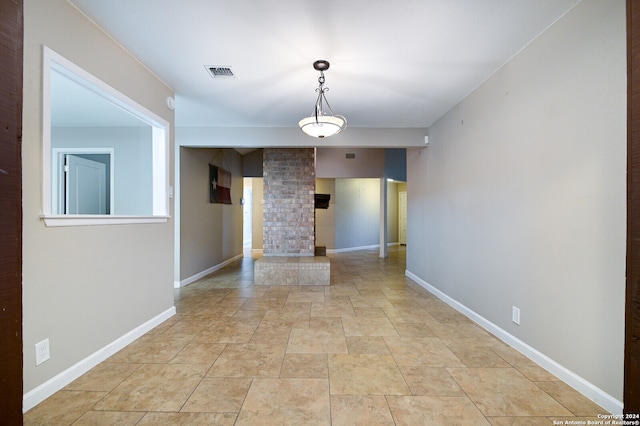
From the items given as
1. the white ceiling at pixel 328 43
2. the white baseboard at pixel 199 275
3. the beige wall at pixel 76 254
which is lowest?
the white baseboard at pixel 199 275

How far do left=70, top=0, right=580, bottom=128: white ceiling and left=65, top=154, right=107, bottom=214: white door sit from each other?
2100 millimetres

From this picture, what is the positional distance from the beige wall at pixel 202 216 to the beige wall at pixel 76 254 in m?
1.94

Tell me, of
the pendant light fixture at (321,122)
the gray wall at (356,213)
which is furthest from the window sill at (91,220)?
the gray wall at (356,213)

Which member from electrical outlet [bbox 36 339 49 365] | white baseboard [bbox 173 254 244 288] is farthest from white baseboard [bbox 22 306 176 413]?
white baseboard [bbox 173 254 244 288]

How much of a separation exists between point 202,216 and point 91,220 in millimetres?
3315

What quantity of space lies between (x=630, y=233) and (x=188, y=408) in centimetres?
228

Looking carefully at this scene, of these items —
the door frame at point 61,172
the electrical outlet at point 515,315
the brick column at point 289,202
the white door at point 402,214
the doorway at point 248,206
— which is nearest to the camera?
the electrical outlet at point 515,315

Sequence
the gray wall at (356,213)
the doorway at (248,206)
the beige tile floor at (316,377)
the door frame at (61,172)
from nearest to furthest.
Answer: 1. the beige tile floor at (316,377)
2. the door frame at (61,172)
3. the gray wall at (356,213)
4. the doorway at (248,206)

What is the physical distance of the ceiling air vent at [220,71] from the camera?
2.71m

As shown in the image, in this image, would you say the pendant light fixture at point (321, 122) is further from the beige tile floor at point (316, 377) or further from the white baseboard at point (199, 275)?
the white baseboard at point (199, 275)

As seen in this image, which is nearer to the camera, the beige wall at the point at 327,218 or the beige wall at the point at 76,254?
the beige wall at the point at 76,254

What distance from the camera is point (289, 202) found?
5.58 meters

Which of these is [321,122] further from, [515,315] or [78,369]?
[78,369]

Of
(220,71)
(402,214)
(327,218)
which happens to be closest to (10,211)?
(220,71)
